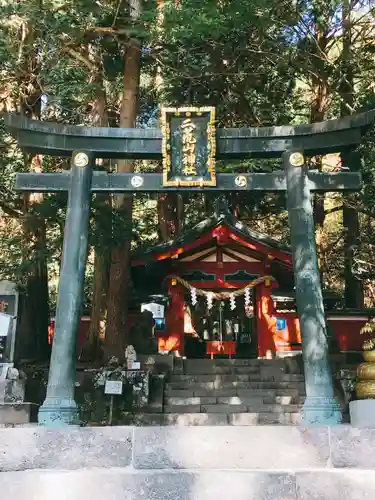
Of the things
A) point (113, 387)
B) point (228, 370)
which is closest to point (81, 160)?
Answer: point (113, 387)

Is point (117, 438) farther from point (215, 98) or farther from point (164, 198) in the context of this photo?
point (164, 198)

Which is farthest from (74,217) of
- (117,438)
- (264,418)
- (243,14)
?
(264,418)

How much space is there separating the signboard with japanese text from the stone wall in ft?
12.2

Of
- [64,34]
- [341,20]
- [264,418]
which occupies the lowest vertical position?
[264,418]

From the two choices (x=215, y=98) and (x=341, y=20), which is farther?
(x=215, y=98)

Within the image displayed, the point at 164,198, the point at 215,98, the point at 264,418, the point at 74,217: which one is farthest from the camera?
the point at 164,198

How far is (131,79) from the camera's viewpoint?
1338 centimetres

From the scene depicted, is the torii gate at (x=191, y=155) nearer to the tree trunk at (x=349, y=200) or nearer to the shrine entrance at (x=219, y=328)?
the tree trunk at (x=349, y=200)

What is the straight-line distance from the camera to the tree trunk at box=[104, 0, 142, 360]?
42.7 feet

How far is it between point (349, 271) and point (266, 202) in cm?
367

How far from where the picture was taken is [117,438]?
17.8 ft

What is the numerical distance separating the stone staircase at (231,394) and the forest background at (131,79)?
2066 millimetres

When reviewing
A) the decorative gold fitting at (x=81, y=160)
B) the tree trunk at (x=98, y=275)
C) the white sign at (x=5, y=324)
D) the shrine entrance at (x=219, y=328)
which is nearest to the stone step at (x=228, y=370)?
the tree trunk at (x=98, y=275)

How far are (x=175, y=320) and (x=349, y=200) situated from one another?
648 cm
